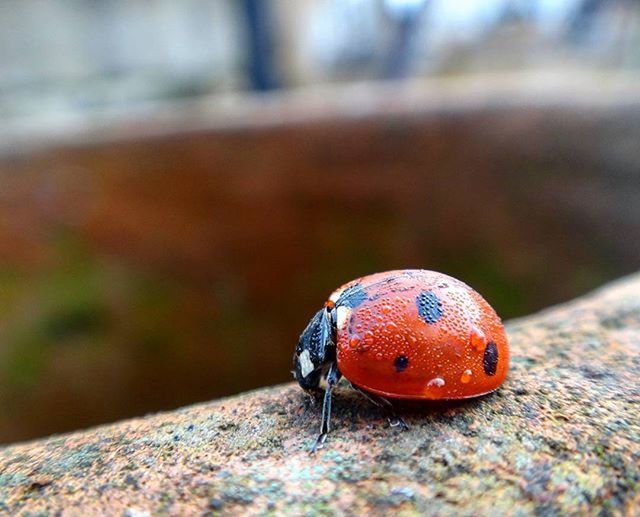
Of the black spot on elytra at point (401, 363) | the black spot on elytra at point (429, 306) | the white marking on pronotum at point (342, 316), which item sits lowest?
the black spot on elytra at point (401, 363)

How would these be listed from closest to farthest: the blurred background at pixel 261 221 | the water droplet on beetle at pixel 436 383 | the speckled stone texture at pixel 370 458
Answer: the speckled stone texture at pixel 370 458 < the water droplet on beetle at pixel 436 383 < the blurred background at pixel 261 221

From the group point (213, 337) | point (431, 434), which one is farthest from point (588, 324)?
point (213, 337)

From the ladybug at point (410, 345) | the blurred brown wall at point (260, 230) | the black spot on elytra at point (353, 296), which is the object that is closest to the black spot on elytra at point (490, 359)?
the ladybug at point (410, 345)

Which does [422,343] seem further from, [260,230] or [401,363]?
[260,230]

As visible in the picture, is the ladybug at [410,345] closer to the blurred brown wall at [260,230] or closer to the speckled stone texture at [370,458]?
the speckled stone texture at [370,458]

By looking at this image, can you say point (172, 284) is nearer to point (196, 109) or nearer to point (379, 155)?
point (196, 109)

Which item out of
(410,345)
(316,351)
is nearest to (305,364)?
(316,351)

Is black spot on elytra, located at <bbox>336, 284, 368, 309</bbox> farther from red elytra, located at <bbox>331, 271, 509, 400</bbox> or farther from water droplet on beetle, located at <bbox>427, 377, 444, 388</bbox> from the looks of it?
water droplet on beetle, located at <bbox>427, 377, 444, 388</bbox>

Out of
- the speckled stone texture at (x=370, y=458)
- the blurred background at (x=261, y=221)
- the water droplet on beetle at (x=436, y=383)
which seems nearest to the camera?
the speckled stone texture at (x=370, y=458)
